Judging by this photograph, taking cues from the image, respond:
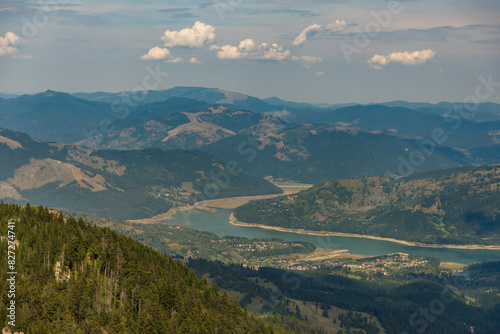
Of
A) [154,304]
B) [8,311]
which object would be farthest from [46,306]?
[154,304]

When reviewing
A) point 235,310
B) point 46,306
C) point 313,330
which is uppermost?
point 46,306

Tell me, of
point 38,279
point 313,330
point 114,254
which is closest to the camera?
point 38,279

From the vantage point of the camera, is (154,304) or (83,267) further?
(83,267)

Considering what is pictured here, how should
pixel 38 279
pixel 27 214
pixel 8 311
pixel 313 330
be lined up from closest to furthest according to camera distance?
1. pixel 8 311
2. pixel 38 279
3. pixel 27 214
4. pixel 313 330

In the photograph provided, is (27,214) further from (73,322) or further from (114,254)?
(73,322)

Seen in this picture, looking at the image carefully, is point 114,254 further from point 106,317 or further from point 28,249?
point 106,317

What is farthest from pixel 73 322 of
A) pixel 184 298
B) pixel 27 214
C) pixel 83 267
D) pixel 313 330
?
pixel 313 330

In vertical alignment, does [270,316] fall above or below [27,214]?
below
